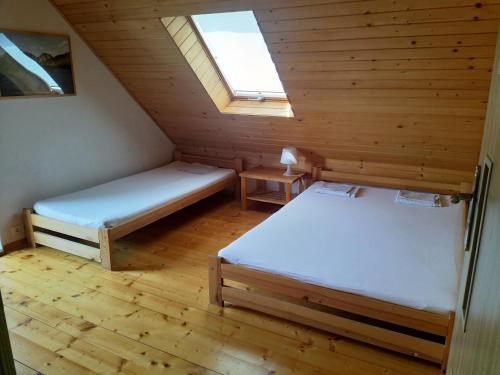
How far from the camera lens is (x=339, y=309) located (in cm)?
224

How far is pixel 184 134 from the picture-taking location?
15.4ft

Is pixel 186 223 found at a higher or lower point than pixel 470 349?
lower

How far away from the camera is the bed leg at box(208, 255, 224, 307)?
2.43 meters

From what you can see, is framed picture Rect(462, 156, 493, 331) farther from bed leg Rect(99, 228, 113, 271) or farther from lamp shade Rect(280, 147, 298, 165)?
lamp shade Rect(280, 147, 298, 165)

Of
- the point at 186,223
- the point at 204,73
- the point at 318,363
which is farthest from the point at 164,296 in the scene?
the point at 204,73

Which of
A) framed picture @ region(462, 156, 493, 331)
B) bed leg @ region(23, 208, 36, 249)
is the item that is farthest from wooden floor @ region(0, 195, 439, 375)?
framed picture @ region(462, 156, 493, 331)

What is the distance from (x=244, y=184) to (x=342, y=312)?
6.90 ft

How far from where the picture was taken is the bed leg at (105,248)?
2896mm

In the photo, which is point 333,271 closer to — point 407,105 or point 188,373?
point 188,373

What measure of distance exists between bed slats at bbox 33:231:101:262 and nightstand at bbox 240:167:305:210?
1740 mm

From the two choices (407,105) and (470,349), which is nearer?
(470,349)

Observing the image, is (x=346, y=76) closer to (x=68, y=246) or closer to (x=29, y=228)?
(x=68, y=246)

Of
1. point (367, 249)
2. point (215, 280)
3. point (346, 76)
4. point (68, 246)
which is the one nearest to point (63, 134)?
point (68, 246)

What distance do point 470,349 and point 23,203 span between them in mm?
3481
